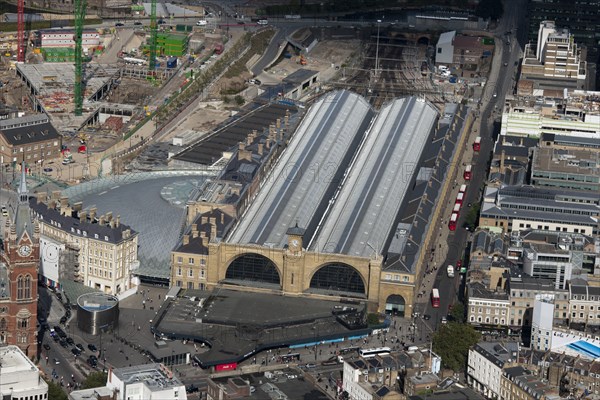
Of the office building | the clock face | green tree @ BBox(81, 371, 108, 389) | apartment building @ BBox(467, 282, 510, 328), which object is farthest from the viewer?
apartment building @ BBox(467, 282, 510, 328)

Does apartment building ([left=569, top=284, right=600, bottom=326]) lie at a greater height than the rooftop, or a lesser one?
greater

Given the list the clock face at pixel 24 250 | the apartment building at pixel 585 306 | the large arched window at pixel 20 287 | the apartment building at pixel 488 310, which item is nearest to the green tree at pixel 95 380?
the large arched window at pixel 20 287

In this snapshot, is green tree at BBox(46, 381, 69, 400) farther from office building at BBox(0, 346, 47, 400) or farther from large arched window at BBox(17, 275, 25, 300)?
large arched window at BBox(17, 275, 25, 300)

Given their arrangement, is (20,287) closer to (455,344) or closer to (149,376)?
(149,376)

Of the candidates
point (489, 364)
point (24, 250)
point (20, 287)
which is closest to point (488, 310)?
point (489, 364)

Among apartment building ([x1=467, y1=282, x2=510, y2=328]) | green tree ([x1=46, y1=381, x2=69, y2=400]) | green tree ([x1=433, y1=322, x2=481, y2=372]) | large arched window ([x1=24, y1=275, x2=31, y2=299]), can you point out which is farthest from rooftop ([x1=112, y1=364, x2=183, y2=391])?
apartment building ([x1=467, y1=282, x2=510, y2=328])

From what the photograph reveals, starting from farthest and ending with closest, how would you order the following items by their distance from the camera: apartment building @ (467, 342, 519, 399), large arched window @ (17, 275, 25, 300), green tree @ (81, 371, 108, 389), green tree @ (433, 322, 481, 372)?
green tree @ (433, 322, 481, 372) → large arched window @ (17, 275, 25, 300) → apartment building @ (467, 342, 519, 399) → green tree @ (81, 371, 108, 389)
